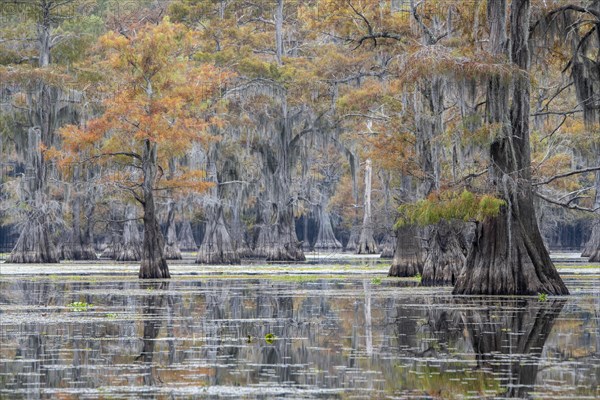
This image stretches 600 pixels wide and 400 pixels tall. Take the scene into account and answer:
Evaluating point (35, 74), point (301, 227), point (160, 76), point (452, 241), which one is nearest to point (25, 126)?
point (35, 74)

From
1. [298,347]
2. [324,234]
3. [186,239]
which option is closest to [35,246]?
[324,234]

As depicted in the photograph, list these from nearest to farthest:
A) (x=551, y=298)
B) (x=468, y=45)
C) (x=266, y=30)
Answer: (x=551, y=298), (x=468, y=45), (x=266, y=30)

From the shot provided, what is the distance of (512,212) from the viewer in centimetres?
2366

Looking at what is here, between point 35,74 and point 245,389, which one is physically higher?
point 35,74

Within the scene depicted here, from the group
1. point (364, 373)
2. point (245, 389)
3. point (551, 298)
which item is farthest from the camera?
point (551, 298)

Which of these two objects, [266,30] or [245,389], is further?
[266,30]

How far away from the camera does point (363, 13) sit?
3753 centimetres

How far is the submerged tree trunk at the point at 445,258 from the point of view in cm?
3053

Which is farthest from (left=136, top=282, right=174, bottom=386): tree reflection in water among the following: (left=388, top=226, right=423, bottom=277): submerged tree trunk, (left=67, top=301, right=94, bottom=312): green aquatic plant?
(left=388, top=226, right=423, bottom=277): submerged tree trunk

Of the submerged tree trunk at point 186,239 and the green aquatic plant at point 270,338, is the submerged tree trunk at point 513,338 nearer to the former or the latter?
the green aquatic plant at point 270,338

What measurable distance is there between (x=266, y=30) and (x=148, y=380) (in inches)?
2137

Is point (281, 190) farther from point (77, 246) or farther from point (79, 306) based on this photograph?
point (79, 306)

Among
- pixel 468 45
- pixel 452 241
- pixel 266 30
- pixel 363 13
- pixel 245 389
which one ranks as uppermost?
pixel 266 30

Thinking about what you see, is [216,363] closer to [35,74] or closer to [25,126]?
[35,74]
